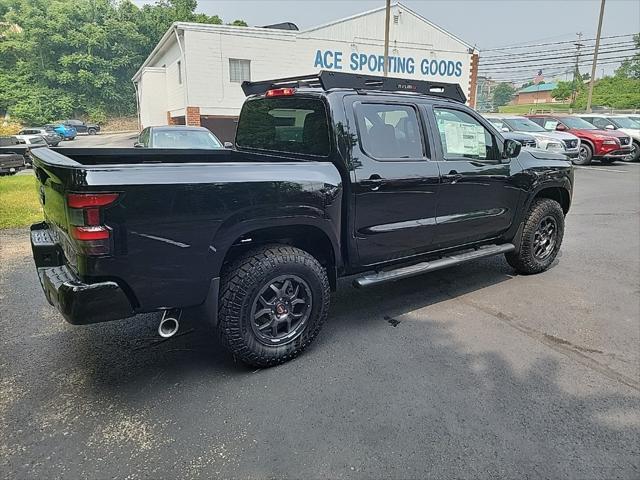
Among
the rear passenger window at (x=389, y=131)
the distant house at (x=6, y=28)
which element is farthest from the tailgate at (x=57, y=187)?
the distant house at (x=6, y=28)

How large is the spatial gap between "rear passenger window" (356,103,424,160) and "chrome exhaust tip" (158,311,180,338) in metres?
1.88

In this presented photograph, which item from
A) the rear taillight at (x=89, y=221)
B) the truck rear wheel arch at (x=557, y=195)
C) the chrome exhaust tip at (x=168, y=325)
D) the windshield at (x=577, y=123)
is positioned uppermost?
the windshield at (x=577, y=123)

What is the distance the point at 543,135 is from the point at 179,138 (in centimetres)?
1126

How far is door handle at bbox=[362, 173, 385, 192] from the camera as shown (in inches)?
140

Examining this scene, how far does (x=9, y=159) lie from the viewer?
48.2 feet

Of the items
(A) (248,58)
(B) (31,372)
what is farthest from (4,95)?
(B) (31,372)

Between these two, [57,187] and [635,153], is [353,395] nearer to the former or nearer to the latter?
[57,187]

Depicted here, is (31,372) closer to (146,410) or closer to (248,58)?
(146,410)

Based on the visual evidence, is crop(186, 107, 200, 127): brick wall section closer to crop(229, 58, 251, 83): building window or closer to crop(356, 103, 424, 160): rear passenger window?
crop(229, 58, 251, 83): building window

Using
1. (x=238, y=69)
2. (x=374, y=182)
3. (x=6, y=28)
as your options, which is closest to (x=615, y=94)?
(x=238, y=69)

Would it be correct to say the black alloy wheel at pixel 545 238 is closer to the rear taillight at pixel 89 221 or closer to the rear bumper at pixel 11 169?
the rear taillight at pixel 89 221

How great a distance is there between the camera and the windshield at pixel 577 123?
1702cm

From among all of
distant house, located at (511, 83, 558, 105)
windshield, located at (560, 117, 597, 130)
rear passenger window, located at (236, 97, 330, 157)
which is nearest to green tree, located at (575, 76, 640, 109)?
windshield, located at (560, 117, 597, 130)

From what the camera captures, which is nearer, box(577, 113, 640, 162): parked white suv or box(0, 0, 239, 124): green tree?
box(577, 113, 640, 162): parked white suv
